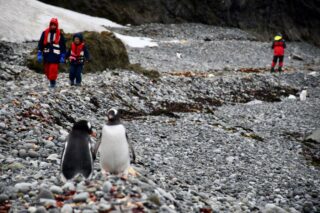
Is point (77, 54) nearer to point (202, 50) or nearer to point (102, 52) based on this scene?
point (102, 52)

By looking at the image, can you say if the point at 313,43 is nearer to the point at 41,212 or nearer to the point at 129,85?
the point at 129,85

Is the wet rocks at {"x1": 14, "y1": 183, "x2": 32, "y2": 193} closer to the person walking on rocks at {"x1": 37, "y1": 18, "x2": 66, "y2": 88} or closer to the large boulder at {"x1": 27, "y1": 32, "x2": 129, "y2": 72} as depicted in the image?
the person walking on rocks at {"x1": 37, "y1": 18, "x2": 66, "y2": 88}

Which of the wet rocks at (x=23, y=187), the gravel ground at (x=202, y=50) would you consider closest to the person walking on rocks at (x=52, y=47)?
the wet rocks at (x=23, y=187)

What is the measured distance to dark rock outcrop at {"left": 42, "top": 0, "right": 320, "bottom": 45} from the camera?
127 feet

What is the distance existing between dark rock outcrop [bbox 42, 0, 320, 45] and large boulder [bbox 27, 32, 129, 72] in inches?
770

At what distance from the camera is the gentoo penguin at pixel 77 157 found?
6.05 m

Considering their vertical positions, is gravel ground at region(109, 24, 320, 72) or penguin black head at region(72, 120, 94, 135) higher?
gravel ground at region(109, 24, 320, 72)

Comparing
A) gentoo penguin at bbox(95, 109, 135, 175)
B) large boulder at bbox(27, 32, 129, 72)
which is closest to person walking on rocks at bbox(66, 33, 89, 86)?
large boulder at bbox(27, 32, 129, 72)

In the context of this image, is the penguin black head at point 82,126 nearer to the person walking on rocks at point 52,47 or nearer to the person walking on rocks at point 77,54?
the person walking on rocks at point 52,47

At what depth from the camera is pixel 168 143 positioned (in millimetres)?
11273

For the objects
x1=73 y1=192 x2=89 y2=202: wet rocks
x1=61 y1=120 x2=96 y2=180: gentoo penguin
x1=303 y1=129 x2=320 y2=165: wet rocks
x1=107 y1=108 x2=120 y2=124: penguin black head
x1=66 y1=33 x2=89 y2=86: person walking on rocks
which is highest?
x1=66 y1=33 x2=89 y2=86: person walking on rocks

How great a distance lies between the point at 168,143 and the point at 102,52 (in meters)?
7.85

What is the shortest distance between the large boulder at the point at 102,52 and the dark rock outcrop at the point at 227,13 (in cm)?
1956

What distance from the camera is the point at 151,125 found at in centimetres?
1267
